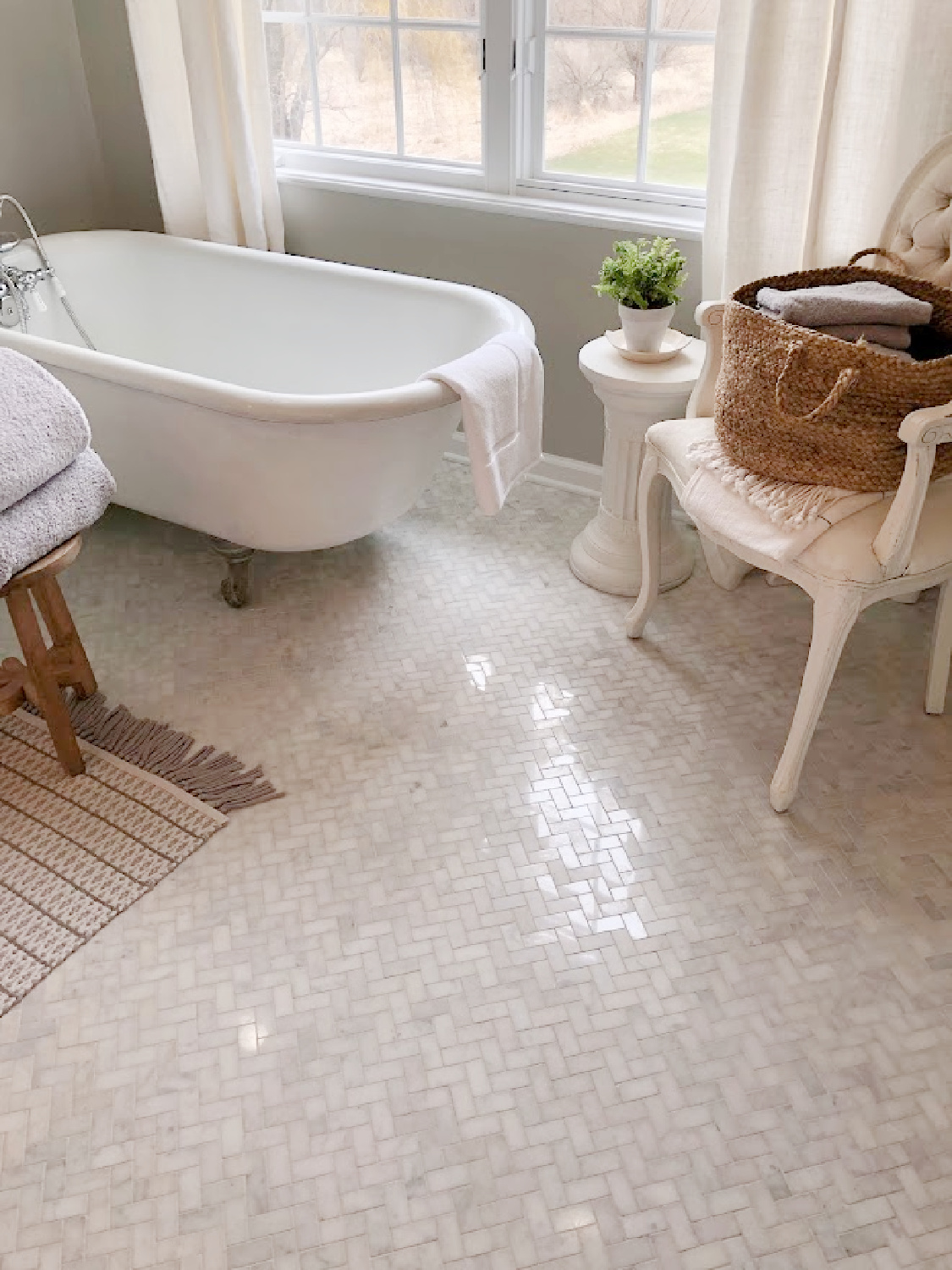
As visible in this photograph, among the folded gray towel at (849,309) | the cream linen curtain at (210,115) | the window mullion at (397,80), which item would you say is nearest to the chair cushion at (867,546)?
the folded gray towel at (849,309)

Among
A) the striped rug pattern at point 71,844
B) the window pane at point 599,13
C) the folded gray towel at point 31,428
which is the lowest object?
the striped rug pattern at point 71,844

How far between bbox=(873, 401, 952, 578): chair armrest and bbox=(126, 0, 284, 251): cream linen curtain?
1.89m

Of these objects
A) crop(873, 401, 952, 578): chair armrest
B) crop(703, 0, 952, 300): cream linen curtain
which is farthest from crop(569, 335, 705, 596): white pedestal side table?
crop(873, 401, 952, 578): chair armrest

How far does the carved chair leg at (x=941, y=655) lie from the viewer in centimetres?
197

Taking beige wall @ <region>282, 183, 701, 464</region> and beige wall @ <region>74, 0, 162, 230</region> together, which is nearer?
beige wall @ <region>282, 183, 701, 464</region>

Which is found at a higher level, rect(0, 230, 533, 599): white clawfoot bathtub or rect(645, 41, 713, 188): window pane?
rect(645, 41, 713, 188): window pane

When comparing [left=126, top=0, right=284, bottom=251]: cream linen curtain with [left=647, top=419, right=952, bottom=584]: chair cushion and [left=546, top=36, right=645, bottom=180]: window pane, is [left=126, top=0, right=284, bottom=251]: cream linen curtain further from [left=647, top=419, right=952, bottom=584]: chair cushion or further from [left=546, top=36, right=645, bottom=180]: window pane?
[left=647, top=419, right=952, bottom=584]: chair cushion

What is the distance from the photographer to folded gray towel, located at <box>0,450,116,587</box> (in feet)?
5.62

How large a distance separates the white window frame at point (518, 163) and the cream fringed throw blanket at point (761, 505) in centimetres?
81

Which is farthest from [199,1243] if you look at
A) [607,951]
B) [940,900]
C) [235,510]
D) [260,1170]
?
[235,510]

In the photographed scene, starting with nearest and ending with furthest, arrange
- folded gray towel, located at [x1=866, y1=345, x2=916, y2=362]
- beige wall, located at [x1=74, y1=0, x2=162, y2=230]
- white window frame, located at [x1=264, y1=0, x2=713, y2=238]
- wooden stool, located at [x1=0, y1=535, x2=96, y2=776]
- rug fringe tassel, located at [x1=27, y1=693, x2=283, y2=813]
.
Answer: folded gray towel, located at [x1=866, y1=345, x2=916, y2=362] → wooden stool, located at [x1=0, y1=535, x2=96, y2=776] → rug fringe tassel, located at [x1=27, y1=693, x2=283, y2=813] → white window frame, located at [x1=264, y1=0, x2=713, y2=238] → beige wall, located at [x1=74, y1=0, x2=162, y2=230]

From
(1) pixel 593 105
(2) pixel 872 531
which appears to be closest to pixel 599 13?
(1) pixel 593 105

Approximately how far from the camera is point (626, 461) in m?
2.34

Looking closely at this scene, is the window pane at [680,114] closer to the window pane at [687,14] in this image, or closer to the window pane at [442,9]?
the window pane at [687,14]
